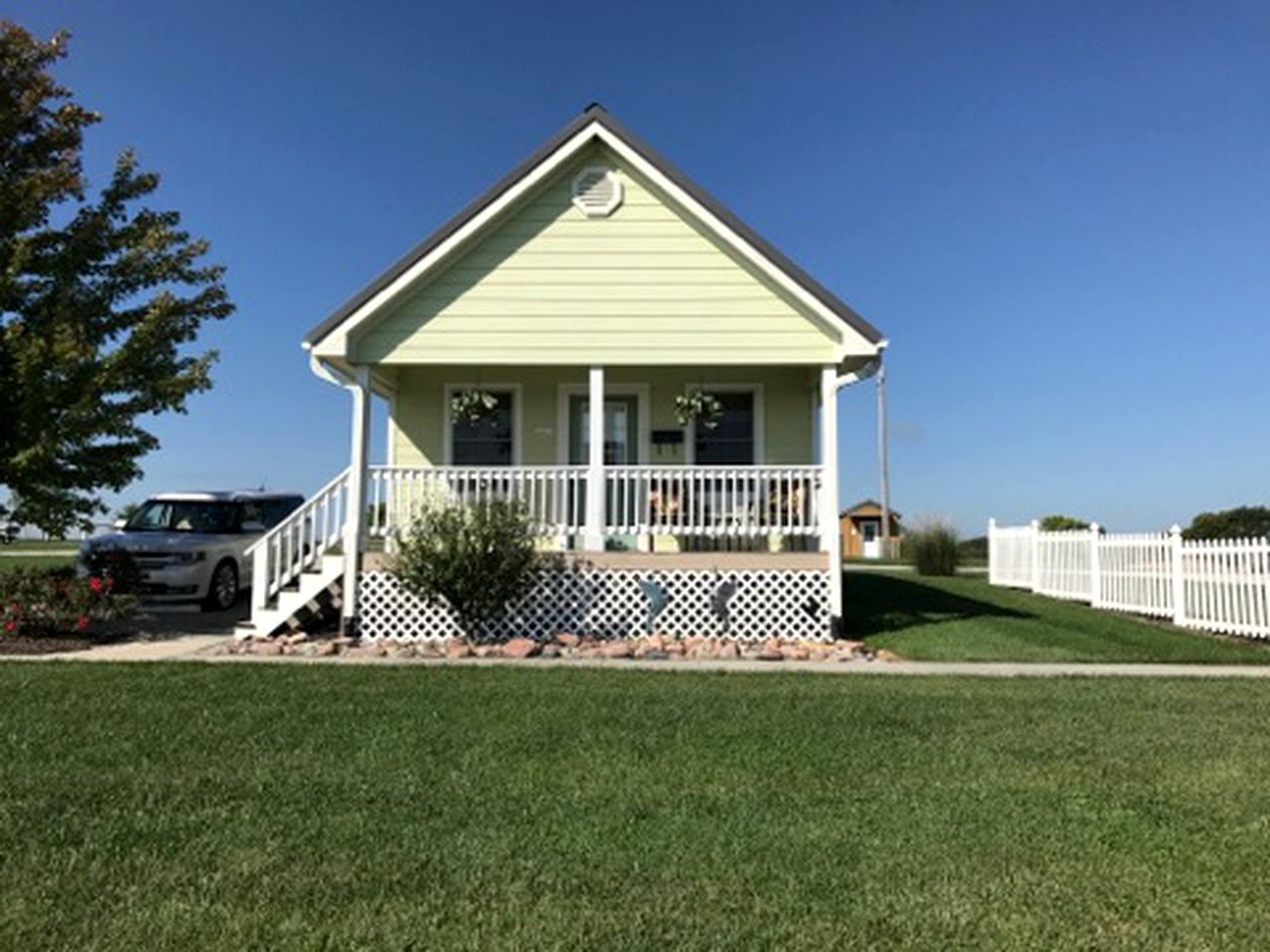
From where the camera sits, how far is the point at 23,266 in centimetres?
1168

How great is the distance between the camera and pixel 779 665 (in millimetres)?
9656

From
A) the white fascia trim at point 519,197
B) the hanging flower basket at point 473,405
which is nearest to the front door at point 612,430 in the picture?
the hanging flower basket at point 473,405

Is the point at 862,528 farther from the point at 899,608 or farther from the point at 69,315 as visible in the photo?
the point at 69,315

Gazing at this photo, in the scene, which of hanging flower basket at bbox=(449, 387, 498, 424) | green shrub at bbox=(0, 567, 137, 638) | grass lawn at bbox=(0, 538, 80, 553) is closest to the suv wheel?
green shrub at bbox=(0, 567, 137, 638)

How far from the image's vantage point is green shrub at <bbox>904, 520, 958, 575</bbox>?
23.8 m

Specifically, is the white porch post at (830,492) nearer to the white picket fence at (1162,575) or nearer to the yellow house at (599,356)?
the yellow house at (599,356)

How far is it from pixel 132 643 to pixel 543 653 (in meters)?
5.07

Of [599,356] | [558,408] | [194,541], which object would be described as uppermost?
[599,356]

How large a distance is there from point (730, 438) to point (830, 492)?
8.53 feet

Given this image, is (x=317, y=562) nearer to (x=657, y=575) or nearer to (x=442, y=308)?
(x=442, y=308)

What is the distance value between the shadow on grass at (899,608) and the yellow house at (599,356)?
62.3 inches

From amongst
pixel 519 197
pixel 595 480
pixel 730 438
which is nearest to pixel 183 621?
pixel 595 480

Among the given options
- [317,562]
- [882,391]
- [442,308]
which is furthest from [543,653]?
[882,391]

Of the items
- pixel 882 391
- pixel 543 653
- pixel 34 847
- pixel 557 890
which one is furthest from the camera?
pixel 882 391
